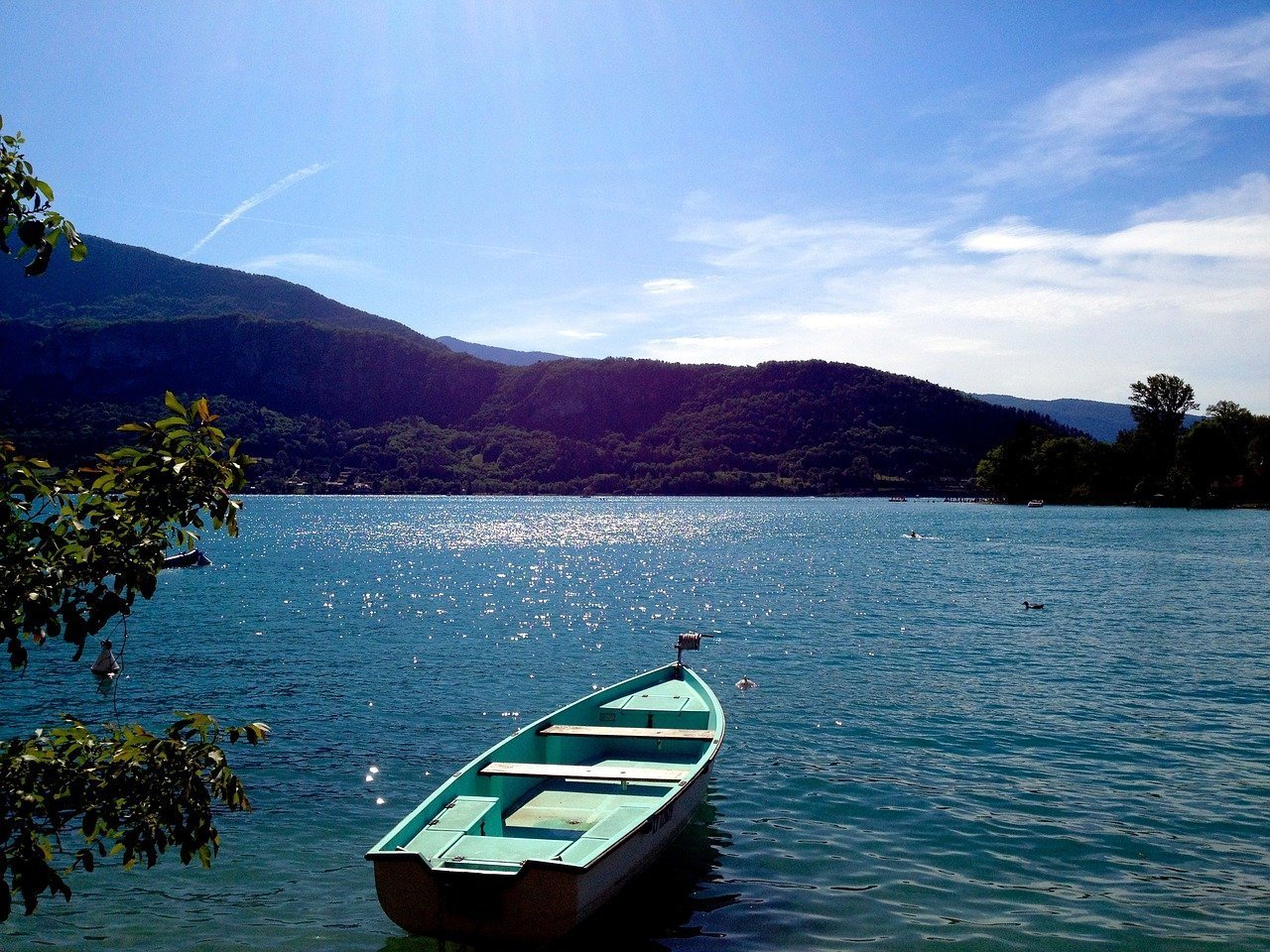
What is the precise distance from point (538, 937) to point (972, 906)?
6303 mm

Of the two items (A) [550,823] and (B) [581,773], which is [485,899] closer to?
(A) [550,823]

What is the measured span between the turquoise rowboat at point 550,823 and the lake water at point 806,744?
3.87 feet

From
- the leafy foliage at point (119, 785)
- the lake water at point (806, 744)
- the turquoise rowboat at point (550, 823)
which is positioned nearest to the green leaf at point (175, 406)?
the leafy foliage at point (119, 785)

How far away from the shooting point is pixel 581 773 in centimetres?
1450

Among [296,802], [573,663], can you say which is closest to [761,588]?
[573,663]

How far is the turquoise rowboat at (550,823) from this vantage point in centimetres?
981

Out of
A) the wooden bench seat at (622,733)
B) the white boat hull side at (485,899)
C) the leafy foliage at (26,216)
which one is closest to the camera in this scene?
the leafy foliage at (26,216)

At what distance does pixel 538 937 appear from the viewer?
32.3 feet

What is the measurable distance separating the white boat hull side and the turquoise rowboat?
1 cm

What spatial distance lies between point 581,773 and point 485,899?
4756 millimetres

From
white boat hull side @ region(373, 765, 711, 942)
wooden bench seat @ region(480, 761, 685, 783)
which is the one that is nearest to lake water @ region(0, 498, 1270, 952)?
wooden bench seat @ region(480, 761, 685, 783)

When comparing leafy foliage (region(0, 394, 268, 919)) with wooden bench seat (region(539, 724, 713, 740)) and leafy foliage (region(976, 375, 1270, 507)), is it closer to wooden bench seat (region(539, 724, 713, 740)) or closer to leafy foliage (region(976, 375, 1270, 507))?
wooden bench seat (region(539, 724, 713, 740))

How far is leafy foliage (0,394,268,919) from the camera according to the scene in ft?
15.1

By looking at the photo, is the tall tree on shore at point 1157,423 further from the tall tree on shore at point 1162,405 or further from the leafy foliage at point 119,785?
the leafy foliage at point 119,785
